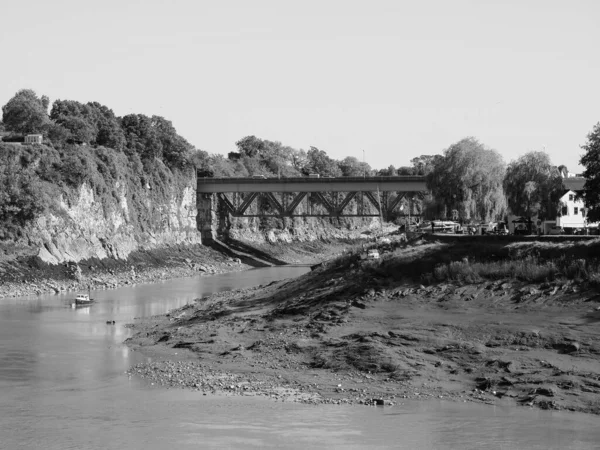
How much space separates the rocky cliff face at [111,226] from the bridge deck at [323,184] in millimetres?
9380

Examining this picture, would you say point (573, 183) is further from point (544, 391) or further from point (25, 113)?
point (25, 113)

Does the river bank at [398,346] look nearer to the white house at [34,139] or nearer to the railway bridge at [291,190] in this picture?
the white house at [34,139]

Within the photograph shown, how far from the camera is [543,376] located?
4075 centimetres

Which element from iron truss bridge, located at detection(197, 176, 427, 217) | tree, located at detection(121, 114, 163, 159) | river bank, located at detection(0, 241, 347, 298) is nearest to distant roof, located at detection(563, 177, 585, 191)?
river bank, located at detection(0, 241, 347, 298)

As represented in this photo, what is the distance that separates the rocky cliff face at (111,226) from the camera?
106 meters

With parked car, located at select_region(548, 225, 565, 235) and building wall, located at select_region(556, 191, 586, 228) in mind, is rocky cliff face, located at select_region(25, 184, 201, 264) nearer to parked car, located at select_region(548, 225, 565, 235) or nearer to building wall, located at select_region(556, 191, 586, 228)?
building wall, located at select_region(556, 191, 586, 228)

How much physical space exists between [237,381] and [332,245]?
148 meters

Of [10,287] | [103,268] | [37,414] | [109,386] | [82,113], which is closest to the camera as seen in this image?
[37,414]

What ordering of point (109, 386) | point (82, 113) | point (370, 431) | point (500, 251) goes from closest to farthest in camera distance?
point (370, 431) → point (109, 386) → point (500, 251) → point (82, 113)

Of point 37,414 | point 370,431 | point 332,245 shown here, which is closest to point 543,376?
point 370,431

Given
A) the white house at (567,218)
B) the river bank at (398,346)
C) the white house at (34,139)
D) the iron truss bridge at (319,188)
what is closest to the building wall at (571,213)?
the white house at (567,218)

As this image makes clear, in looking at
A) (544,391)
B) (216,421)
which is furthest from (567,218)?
(216,421)

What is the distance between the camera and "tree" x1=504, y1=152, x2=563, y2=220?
247ft

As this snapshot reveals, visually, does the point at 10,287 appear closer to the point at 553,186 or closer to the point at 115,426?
the point at 553,186
